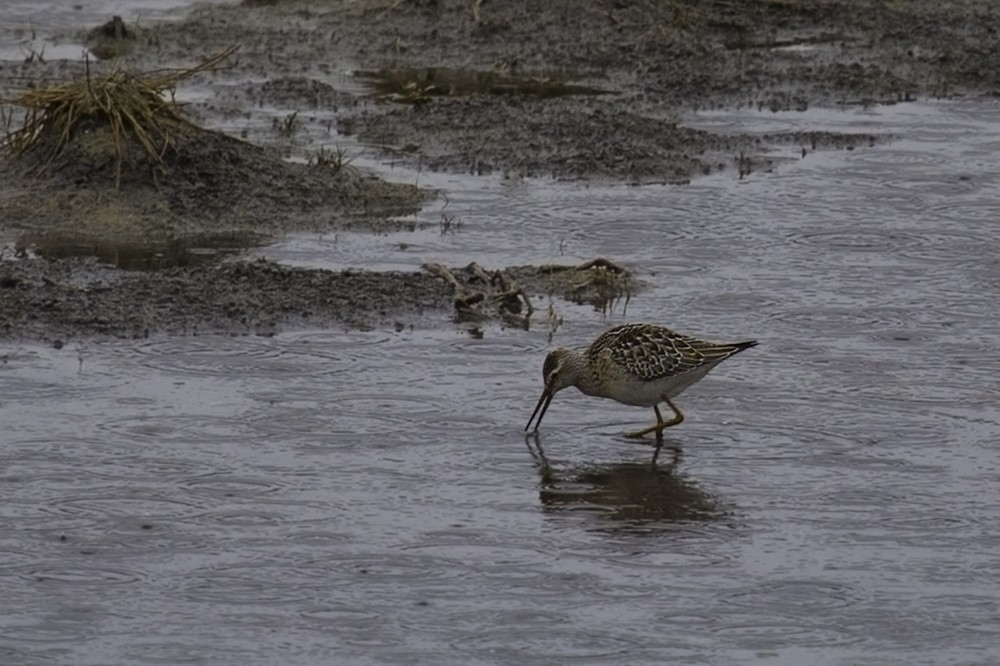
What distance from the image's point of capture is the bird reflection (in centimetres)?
1040

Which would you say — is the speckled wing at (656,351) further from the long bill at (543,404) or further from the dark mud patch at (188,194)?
the dark mud patch at (188,194)

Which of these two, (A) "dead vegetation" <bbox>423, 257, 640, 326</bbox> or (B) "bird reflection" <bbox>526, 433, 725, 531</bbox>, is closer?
(B) "bird reflection" <bbox>526, 433, 725, 531</bbox>

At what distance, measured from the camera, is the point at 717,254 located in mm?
14742

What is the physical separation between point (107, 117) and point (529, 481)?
19.0ft

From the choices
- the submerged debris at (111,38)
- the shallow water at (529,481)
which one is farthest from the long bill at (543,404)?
the submerged debris at (111,38)

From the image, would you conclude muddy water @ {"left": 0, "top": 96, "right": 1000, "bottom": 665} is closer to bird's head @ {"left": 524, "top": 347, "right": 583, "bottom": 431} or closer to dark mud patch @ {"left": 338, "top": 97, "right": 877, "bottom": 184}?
bird's head @ {"left": 524, "top": 347, "right": 583, "bottom": 431}

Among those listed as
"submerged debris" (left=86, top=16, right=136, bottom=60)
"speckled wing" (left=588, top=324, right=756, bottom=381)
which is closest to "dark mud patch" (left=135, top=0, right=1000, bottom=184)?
"submerged debris" (left=86, top=16, right=136, bottom=60)

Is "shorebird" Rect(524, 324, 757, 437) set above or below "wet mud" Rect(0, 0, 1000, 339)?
below

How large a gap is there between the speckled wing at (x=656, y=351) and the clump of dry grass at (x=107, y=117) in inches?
187

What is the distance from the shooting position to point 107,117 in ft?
50.2

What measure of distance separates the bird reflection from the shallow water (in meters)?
0.02

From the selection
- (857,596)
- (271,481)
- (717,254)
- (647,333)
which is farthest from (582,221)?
(857,596)

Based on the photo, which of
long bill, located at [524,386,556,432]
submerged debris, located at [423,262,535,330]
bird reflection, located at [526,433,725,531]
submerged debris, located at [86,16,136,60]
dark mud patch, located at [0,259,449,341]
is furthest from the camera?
submerged debris, located at [86,16,136,60]

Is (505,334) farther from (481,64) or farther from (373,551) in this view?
(481,64)
